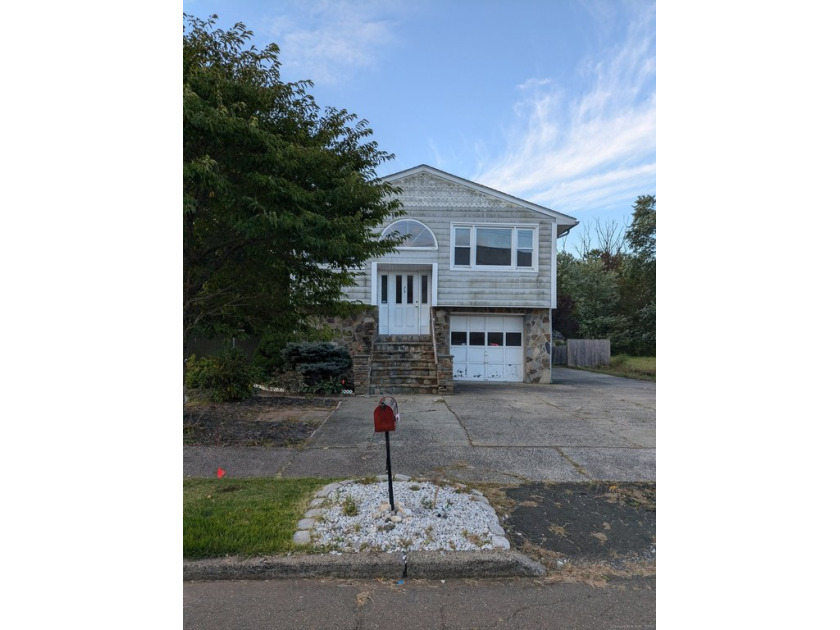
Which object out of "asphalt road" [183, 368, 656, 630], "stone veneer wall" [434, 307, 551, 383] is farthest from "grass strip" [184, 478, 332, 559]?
"stone veneer wall" [434, 307, 551, 383]

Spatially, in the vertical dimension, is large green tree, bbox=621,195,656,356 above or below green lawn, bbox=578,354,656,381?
above

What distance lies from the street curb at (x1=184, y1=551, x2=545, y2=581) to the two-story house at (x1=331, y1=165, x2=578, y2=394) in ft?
31.6

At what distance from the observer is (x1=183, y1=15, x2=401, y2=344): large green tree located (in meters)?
4.86

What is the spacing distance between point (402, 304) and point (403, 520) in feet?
33.8

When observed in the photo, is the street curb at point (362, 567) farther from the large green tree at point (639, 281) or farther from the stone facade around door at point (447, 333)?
the large green tree at point (639, 281)

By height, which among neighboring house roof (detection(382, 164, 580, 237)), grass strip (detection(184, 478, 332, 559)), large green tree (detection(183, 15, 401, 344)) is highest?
neighboring house roof (detection(382, 164, 580, 237))

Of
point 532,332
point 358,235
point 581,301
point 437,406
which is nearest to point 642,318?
point 581,301

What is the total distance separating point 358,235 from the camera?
19.3 feet

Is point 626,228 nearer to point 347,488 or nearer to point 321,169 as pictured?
point 321,169

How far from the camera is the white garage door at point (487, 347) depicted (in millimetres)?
13625

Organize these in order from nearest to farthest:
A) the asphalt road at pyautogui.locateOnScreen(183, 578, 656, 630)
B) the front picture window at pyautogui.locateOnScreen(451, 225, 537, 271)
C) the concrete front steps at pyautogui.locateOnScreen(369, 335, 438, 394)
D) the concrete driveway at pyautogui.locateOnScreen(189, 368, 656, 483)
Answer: the asphalt road at pyautogui.locateOnScreen(183, 578, 656, 630), the concrete driveway at pyautogui.locateOnScreen(189, 368, 656, 483), the concrete front steps at pyautogui.locateOnScreen(369, 335, 438, 394), the front picture window at pyautogui.locateOnScreen(451, 225, 537, 271)

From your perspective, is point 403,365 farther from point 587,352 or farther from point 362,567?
point 587,352

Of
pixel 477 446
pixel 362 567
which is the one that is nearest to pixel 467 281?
pixel 477 446

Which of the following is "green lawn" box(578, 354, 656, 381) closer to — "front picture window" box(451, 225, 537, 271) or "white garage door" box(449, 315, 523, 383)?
"white garage door" box(449, 315, 523, 383)
